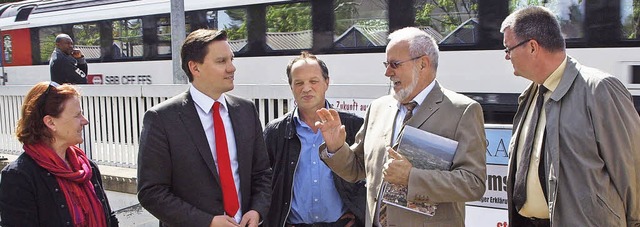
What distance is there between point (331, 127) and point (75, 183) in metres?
1.29

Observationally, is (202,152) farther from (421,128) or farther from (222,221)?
(421,128)

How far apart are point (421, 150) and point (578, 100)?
68 centimetres

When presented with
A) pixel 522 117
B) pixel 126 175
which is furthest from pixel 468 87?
pixel 522 117

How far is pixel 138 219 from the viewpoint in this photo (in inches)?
244

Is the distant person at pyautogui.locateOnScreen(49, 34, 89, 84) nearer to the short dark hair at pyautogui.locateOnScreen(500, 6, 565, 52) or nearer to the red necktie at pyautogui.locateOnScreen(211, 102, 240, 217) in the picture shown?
the red necktie at pyautogui.locateOnScreen(211, 102, 240, 217)

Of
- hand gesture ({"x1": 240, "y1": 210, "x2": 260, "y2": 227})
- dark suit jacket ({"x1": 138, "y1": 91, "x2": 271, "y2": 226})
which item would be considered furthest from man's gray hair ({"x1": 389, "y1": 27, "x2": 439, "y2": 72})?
hand gesture ({"x1": 240, "y1": 210, "x2": 260, "y2": 227})

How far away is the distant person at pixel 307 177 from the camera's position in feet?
10.8

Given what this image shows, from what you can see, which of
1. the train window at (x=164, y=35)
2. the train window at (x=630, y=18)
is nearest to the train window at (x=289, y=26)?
the train window at (x=164, y=35)

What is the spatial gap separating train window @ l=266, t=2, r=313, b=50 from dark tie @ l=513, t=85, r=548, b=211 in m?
8.09

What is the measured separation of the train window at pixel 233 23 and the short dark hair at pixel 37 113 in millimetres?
8461

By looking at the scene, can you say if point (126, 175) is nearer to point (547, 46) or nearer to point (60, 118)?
point (60, 118)

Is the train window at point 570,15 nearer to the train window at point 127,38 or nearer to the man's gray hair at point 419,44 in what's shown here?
the man's gray hair at point 419,44

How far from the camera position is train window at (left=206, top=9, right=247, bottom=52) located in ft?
37.3

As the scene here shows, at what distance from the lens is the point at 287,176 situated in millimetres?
3355
